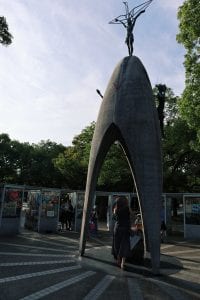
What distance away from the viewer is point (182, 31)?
2050cm

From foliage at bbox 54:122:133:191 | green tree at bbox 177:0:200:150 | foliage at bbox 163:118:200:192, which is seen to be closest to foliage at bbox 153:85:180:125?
foliage at bbox 163:118:200:192

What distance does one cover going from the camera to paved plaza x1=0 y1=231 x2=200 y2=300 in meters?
6.87

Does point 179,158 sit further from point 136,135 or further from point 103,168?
point 136,135

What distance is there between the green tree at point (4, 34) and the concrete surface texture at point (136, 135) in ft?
20.2

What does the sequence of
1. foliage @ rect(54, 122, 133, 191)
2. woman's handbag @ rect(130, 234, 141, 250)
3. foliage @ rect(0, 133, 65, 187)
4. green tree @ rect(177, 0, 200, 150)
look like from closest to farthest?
woman's handbag @ rect(130, 234, 141, 250), green tree @ rect(177, 0, 200, 150), foliage @ rect(54, 122, 133, 191), foliage @ rect(0, 133, 65, 187)

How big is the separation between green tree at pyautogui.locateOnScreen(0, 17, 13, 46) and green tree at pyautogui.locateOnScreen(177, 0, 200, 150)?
10387mm

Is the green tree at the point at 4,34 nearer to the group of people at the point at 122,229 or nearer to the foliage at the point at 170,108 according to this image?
the group of people at the point at 122,229

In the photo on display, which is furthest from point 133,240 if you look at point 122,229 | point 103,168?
point 103,168

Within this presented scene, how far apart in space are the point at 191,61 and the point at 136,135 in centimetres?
1176

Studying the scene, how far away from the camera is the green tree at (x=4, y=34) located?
15.3 meters

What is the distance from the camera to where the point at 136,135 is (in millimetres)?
10562

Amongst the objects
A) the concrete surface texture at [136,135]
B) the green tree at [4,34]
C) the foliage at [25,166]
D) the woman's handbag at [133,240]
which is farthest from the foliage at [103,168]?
the woman's handbag at [133,240]

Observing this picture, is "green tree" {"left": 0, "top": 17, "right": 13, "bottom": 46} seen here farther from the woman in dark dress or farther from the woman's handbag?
the woman's handbag

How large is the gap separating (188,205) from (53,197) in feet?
27.9
